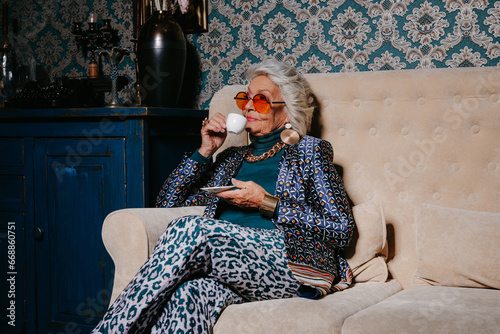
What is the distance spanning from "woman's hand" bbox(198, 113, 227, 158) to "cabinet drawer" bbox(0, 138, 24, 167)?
91cm

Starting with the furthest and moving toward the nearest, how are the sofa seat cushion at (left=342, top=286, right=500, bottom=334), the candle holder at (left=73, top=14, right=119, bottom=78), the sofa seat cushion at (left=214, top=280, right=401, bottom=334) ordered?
the candle holder at (left=73, top=14, right=119, bottom=78), the sofa seat cushion at (left=214, top=280, right=401, bottom=334), the sofa seat cushion at (left=342, top=286, right=500, bottom=334)

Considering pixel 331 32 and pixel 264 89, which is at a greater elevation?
pixel 331 32

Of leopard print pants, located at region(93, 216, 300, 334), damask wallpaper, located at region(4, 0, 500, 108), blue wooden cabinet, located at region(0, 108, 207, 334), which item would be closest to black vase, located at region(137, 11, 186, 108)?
blue wooden cabinet, located at region(0, 108, 207, 334)

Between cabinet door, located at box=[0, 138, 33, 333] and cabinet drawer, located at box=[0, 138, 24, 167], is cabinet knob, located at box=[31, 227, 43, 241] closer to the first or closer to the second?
cabinet door, located at box=[0, 138, 33, 333]

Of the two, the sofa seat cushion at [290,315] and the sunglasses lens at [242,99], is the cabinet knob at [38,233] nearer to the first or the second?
the sunglasses lens at [242,99]

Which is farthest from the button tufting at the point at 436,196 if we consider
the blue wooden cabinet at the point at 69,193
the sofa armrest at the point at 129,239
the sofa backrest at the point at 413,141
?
the blue wooden cabinet at the point at 69,193

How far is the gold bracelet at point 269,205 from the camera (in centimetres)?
186

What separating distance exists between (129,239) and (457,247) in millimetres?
1084

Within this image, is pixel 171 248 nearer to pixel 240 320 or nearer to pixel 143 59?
pixel 240 320

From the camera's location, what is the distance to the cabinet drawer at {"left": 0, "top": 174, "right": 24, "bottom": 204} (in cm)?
252

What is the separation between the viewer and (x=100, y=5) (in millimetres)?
3180

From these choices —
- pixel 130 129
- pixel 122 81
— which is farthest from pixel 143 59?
Result: pixel 130 129

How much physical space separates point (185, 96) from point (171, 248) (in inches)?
61.4

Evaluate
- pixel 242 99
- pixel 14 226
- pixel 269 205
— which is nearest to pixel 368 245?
pixel 269 205
